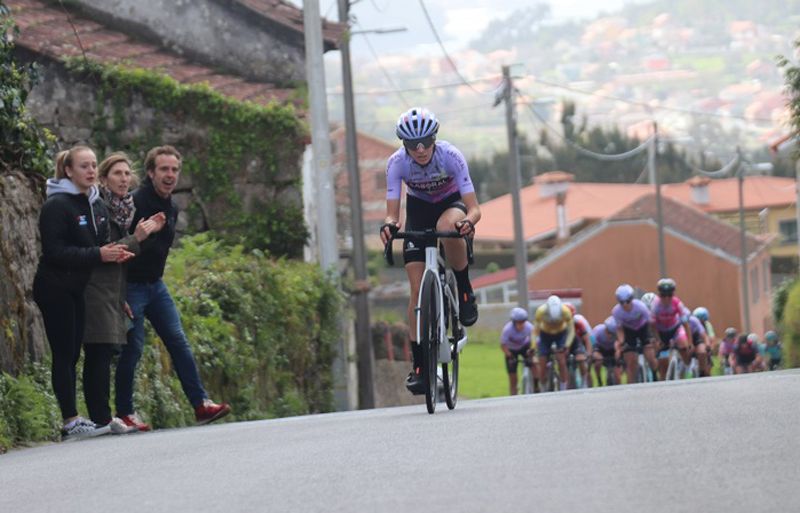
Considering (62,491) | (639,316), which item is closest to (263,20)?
(639,316)

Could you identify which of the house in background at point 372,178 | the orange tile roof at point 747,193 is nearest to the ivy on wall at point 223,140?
the house in background at point 372,178

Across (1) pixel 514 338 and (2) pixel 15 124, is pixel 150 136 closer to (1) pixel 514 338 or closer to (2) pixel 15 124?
(1) pixel 514 338

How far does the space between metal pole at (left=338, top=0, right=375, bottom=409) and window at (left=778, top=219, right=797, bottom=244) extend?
7434 cm

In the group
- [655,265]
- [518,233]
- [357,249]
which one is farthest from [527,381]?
[655,265]

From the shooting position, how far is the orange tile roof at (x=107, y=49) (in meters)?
23.5

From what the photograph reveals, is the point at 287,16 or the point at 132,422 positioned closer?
the point at 132,422

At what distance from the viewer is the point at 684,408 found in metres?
10.0

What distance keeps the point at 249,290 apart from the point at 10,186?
6.23m

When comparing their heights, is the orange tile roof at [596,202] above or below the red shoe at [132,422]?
above

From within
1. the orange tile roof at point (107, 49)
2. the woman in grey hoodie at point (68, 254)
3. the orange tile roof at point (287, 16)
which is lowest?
the woman in grey hoodie at point (68, 254)

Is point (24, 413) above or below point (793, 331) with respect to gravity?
above

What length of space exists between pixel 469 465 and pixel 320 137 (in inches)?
632

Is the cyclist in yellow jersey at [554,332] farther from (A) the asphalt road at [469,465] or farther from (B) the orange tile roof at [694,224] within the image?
(B) the orange tile roof at [694,224]

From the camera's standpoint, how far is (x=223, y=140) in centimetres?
2455
